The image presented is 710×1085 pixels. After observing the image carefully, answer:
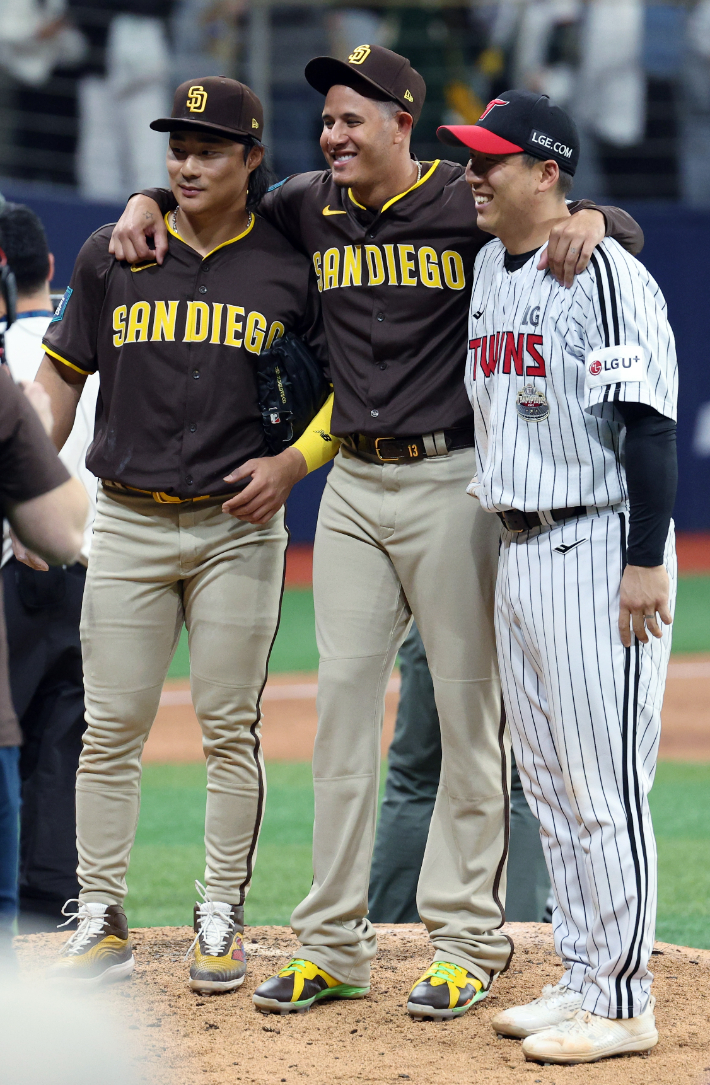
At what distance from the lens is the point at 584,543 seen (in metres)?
2.85

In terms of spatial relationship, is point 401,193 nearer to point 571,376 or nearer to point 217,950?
point 571,376

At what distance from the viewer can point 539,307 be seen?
2850mm

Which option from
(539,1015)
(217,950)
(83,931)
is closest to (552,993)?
(539,1015)

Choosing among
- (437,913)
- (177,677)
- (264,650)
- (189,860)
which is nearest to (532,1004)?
(437,913)

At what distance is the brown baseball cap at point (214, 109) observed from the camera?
3.26m

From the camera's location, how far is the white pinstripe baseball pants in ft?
9.25

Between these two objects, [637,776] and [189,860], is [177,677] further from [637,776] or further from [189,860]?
[637,776]

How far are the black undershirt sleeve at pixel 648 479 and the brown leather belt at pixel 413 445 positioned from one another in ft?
1.80

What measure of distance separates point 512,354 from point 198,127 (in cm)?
102

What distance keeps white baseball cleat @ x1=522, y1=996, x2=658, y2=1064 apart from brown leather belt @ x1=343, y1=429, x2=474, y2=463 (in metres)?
1.31

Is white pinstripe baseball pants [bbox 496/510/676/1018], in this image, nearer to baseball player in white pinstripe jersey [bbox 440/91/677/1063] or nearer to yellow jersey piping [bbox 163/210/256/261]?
baseball player in white pinstripe jersey [bbox 440/91/677/1063]

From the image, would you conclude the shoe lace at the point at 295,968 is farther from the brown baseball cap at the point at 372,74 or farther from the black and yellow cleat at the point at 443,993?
the brown baseball cap at the point at 372,74

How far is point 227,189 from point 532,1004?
209 cm

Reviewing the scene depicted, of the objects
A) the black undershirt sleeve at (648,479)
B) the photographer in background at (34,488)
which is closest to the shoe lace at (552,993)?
the black undershirt sleeve at (648,479)
